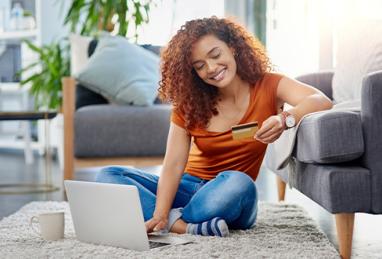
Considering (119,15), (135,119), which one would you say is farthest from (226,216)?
(119,15)

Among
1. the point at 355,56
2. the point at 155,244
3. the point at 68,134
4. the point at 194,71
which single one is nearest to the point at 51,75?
the point at 68,134

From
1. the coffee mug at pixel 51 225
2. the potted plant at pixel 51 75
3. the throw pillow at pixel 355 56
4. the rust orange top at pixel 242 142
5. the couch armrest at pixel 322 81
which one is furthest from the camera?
the potted plant at pixel 51 75

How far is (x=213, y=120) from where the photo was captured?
6.98 ft

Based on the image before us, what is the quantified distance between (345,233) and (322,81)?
148 cm

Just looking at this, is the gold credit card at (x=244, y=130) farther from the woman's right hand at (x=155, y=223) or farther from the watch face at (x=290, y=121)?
the woman's right hand at (x=155, y=223)

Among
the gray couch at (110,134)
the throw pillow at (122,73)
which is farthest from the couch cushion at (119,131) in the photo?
the throw pillow at (122,73)

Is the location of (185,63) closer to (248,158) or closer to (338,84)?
(248,158)

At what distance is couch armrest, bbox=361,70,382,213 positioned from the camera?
179 centimetres

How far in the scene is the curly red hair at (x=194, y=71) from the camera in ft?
6.80

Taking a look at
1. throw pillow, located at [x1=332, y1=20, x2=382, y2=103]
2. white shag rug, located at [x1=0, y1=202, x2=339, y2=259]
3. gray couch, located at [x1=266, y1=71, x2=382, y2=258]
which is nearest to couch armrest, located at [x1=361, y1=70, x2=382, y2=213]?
gray couch, located at [x1=266, y1=71, x2=382, y2=258]

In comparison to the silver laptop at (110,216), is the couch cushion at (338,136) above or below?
above

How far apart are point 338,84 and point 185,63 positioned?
3.35ft

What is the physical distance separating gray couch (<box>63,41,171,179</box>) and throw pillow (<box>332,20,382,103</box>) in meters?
0.89

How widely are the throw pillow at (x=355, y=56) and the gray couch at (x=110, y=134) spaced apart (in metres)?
0.89
